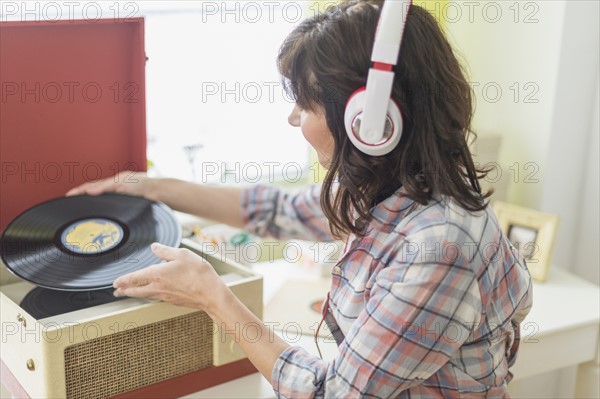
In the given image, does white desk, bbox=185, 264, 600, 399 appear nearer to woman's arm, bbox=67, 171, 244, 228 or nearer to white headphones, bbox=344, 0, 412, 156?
woman's arm, bbox=67, 171, 244, 228

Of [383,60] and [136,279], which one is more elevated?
[383,60]

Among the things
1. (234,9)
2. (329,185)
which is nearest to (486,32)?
(234,9)

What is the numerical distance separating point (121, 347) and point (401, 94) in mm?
553

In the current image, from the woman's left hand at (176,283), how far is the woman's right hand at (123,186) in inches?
11.6

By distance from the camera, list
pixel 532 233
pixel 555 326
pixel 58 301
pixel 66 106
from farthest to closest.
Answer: pixel 532 233 → pixel 555 326 → pixel 66 106 → pixel 58 301

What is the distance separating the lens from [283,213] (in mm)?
1406

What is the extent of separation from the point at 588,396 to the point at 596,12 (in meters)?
0.90

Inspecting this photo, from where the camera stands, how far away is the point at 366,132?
2.97ft

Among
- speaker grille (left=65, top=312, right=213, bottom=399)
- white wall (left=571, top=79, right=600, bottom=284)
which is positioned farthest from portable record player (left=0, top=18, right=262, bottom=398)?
white wall (left=571, top=79, right=600, bottom=284)

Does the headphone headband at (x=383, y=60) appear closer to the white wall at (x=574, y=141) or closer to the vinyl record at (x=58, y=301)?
the vinyl record at (x=58, y=301)

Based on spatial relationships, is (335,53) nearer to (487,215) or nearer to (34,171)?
(487,215)

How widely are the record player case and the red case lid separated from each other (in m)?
0.20

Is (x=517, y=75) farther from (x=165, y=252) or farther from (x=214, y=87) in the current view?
(x=165, y=252)

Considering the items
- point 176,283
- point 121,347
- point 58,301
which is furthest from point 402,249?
point 58,301
